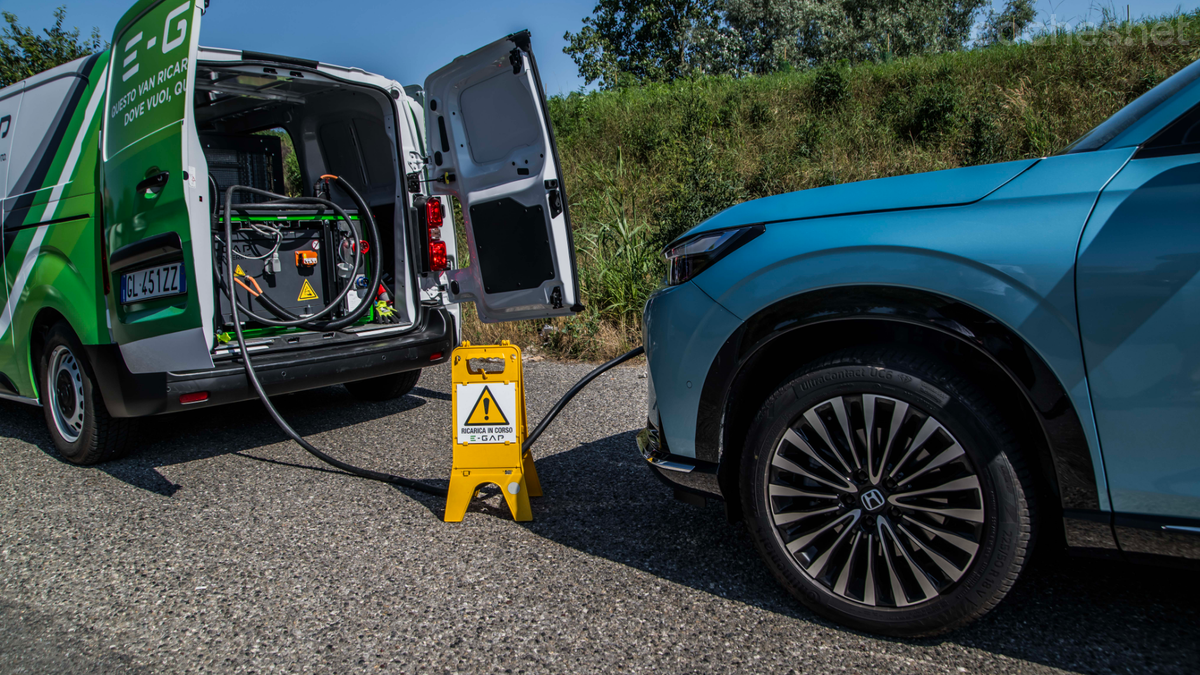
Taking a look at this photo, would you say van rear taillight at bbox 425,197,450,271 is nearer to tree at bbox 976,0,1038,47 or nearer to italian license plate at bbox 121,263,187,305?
italian license plate at bbox 121,263,187,305

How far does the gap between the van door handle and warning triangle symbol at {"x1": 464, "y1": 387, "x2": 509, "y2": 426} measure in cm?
179

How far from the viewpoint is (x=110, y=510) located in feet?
10.7

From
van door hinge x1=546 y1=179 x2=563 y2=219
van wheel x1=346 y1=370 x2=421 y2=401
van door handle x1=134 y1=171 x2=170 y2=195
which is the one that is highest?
van door handle x1=134 y1=171 x2=170 y2=195

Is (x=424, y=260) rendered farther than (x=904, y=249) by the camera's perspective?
Yes

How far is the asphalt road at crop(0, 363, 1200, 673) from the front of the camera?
6.49 feet

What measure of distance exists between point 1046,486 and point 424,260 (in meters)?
3.55

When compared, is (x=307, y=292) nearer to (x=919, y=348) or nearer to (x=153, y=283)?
(x=153, y=283)

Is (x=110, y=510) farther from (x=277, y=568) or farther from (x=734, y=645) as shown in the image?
(x=734, y=645)

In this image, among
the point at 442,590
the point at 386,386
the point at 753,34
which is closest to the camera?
the point at 442,590

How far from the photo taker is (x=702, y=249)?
2.29 metres

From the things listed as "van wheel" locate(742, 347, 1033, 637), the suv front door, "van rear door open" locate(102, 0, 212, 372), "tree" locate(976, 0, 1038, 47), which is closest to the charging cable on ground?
"van rear door open" locate(102, 0, 212, 372)

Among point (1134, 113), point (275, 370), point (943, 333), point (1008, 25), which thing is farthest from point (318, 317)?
point (1008, 25)

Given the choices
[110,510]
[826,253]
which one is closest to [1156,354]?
[826,253]

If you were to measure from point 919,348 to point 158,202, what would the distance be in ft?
10.8
